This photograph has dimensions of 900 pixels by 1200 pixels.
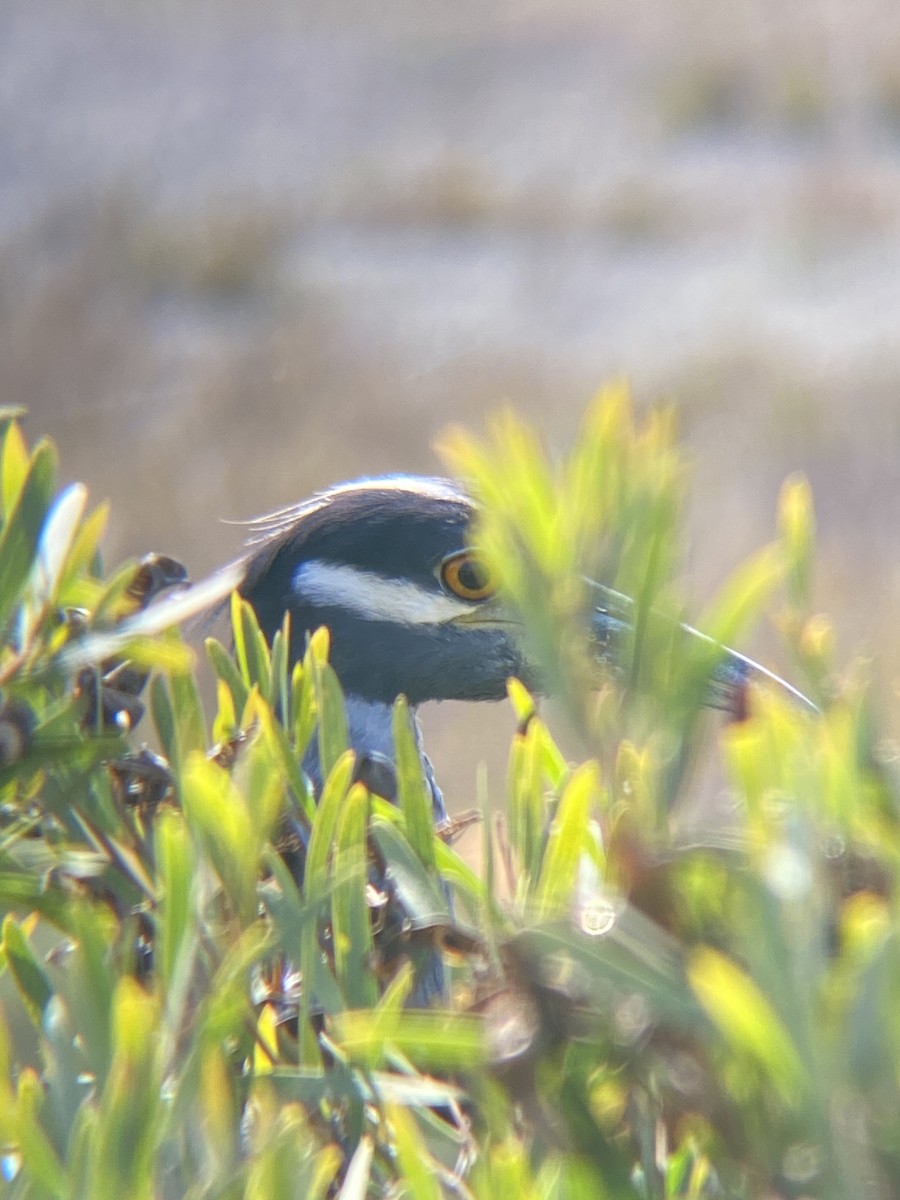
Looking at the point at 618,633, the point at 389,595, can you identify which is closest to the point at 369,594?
the point at 389,595

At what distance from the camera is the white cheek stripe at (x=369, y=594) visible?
1.59 metres

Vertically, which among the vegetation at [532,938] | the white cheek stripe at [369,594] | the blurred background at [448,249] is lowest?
the blurred background at [448,249]

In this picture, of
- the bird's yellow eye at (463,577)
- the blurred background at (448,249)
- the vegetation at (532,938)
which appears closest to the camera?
the vegetation at (532,938)

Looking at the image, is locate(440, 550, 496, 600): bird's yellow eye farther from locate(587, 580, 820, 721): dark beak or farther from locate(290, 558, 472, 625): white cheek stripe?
locate(587, 580, 820, 721): dark beak

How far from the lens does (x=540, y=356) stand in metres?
7.79

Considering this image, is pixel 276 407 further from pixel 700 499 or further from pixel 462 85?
pixel 462 85

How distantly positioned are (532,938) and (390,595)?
1.20m

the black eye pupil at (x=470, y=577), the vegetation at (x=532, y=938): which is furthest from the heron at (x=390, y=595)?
the vegetation at (x=532, y=938)

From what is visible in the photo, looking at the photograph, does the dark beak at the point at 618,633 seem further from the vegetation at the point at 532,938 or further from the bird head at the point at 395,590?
the bird head at the point at 395,590

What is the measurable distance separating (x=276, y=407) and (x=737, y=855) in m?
7.51

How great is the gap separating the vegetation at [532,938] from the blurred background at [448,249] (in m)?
4.44

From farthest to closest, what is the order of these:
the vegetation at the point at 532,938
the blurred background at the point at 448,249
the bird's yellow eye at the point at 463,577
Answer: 1. the blurred background at the point at 448,249
2. the bird's yellow eye at the point at 463,577
3. the vegetation at the point at 532,938

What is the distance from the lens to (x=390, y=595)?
161cm

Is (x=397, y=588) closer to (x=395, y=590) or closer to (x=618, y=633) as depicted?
(x=395, y=590)
